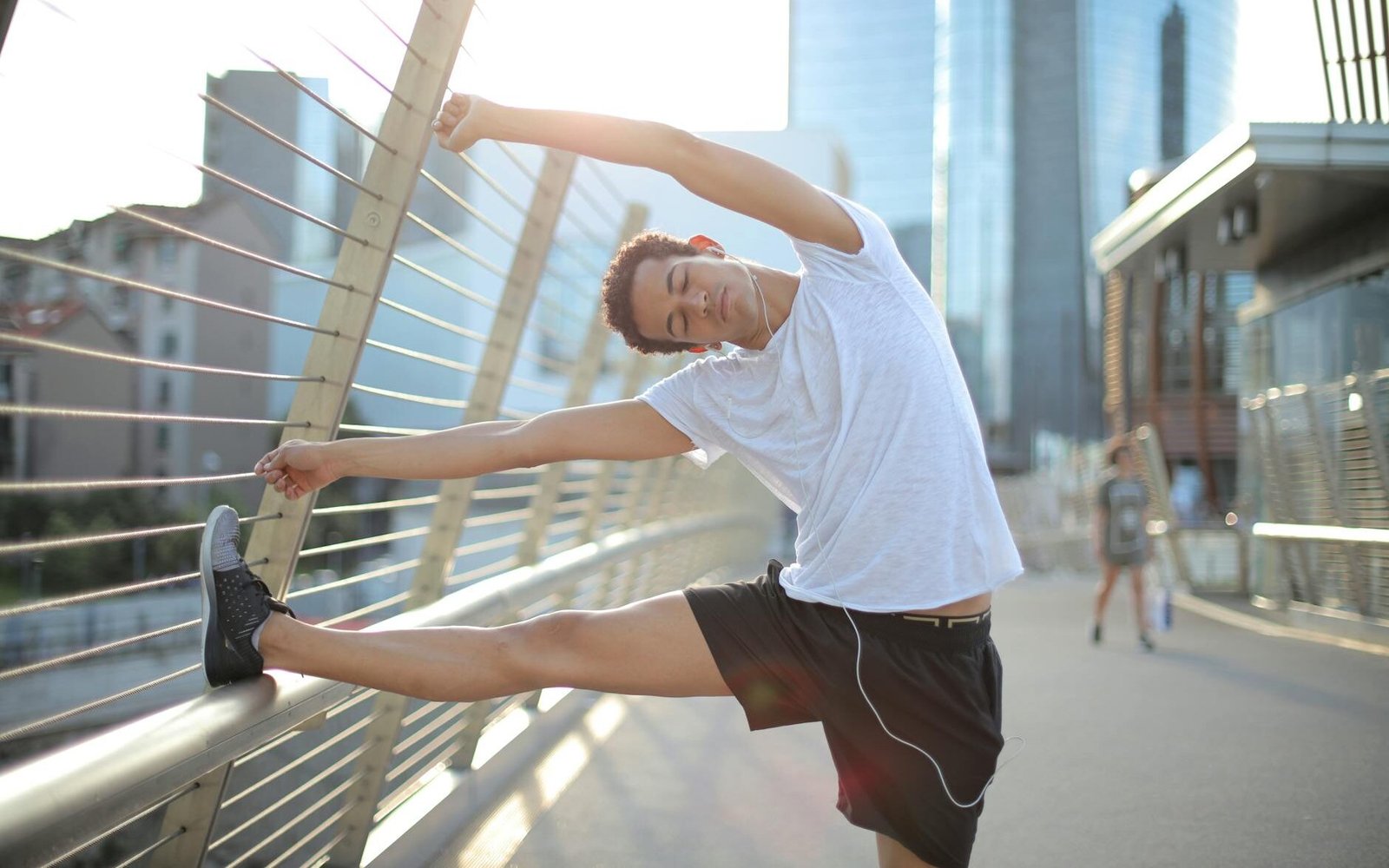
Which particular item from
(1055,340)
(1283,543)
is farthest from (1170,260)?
(1055,340)

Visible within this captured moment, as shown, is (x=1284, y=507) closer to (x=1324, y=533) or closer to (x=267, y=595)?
(x=1324, y=533)

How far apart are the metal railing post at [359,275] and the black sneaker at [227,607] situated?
0.35 m

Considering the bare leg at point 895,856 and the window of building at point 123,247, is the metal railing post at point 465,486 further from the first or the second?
the window of building at point 123,247

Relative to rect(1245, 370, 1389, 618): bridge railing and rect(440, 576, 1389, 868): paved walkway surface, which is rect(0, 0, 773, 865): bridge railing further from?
rect(1245, 370, 1389, 618): bridge railing

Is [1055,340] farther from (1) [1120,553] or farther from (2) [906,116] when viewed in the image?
(1) [1120,553]

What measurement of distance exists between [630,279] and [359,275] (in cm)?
64

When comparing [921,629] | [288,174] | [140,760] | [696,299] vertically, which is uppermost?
[288,174]

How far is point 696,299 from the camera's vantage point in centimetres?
254

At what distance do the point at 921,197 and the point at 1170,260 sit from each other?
103m

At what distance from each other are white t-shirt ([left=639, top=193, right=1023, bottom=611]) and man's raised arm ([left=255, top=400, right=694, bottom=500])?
1.01ft

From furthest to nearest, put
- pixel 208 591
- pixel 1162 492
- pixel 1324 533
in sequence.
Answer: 1. pixel 1162 492
2. pixel 1324 533
3. pixel 208 591

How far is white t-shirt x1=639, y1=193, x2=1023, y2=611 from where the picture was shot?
2.43m

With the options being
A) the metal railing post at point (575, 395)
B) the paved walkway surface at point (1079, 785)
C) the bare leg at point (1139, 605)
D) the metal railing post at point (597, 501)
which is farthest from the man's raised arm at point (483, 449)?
the bare leg at point (1139, 605)

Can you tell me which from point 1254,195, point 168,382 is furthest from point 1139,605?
point 168,382
